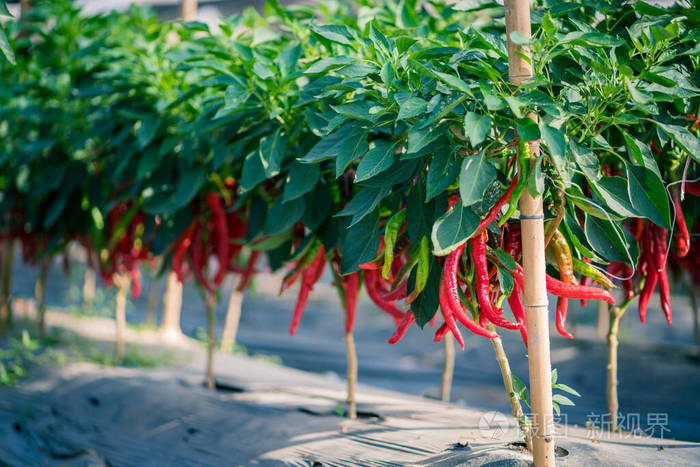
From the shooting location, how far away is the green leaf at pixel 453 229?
1.18m

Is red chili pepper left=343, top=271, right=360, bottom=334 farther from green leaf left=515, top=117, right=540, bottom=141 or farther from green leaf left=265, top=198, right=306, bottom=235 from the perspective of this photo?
green leaf left=515, top=117, right=540, bottom=141

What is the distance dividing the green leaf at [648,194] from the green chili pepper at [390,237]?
50 cm

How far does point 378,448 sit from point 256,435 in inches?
19.7

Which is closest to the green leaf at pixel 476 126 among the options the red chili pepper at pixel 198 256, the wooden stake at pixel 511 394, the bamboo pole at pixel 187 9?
the wooden stake at pixel 511 394

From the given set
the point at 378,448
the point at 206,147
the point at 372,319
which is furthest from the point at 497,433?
the point at 372,319

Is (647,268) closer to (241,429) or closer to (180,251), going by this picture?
(241,429)

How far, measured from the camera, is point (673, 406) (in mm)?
3025

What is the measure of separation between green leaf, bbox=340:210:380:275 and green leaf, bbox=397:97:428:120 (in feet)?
1.15

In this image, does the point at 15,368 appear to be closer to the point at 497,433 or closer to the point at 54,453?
the point at 54,453

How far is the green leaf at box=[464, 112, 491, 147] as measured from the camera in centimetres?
107

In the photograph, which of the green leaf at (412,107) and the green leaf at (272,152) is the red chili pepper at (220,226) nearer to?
the green leaf at (272,152)

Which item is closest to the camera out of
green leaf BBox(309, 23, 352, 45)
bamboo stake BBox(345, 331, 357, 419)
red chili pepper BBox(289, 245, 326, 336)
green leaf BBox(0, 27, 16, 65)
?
green leaf BBox(0, 27, 16, 65)

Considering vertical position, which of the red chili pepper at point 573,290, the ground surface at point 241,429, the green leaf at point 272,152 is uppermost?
the green leaf at point 272,152

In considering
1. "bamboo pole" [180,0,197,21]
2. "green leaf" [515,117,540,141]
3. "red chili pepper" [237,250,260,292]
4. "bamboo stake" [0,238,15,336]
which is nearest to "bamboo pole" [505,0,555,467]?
"green leaf" [515,117,540,141]
